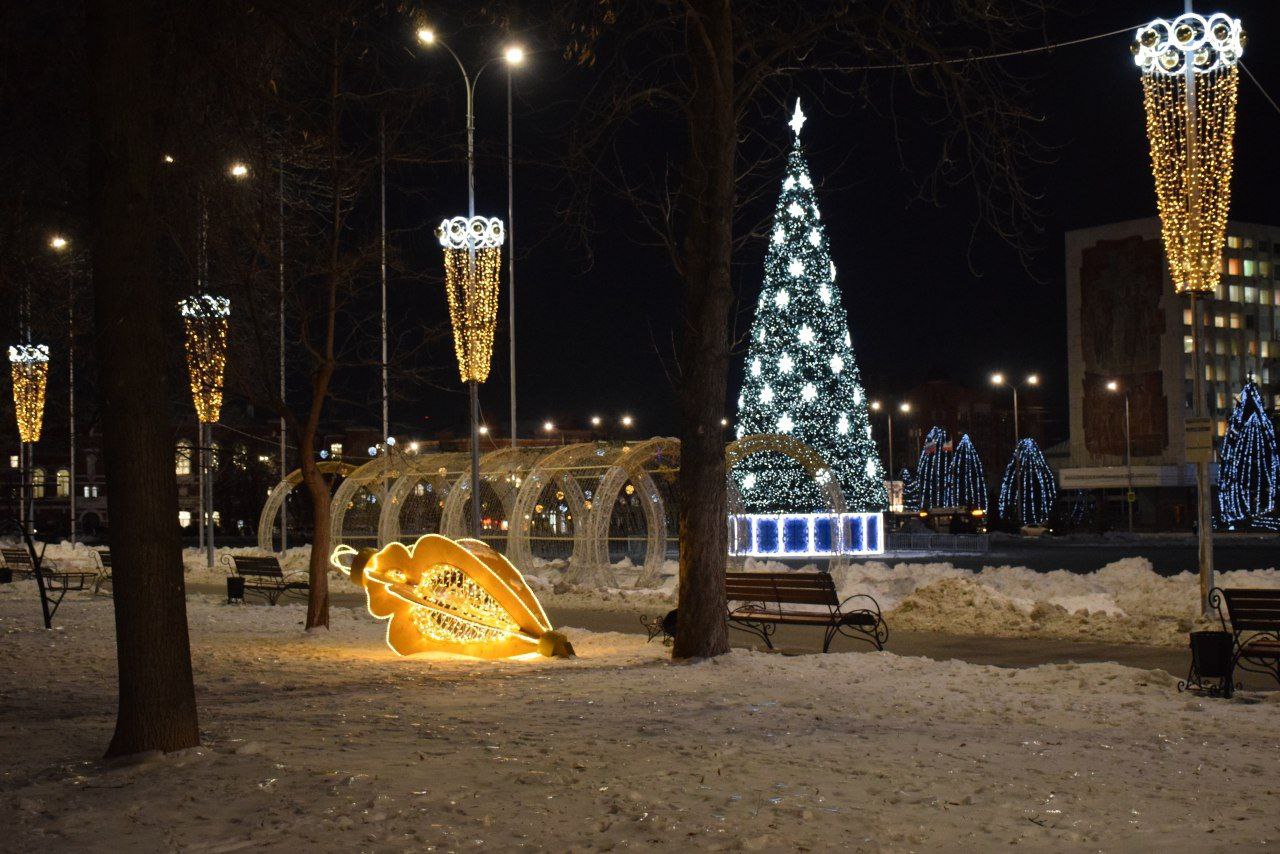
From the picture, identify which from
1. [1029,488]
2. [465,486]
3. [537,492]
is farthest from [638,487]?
[1029,488]

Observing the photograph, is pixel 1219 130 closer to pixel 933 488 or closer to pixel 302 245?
pixel 302 245

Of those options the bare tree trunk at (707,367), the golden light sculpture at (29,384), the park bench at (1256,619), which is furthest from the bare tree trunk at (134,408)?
the park bench at (1256,619)

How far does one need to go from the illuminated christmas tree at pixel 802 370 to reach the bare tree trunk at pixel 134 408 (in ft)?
121

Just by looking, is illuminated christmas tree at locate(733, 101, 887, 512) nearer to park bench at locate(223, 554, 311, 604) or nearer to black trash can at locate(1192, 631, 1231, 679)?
park bench at locate(223, 554, 311, 604)

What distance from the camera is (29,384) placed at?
67.8ft

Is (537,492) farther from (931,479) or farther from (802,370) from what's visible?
(931,479)

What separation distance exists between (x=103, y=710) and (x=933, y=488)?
3214 inches

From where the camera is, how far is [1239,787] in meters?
7.11

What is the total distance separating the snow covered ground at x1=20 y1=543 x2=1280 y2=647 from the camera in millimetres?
16797

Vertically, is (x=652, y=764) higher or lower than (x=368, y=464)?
lower

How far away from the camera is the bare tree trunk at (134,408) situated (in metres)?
7.64

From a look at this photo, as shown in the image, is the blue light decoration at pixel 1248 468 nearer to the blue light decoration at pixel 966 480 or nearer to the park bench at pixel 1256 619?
the blue light decoration at pixel 966 480

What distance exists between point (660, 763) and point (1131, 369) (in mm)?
84775

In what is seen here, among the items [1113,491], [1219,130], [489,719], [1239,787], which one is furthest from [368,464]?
[1113,491]
